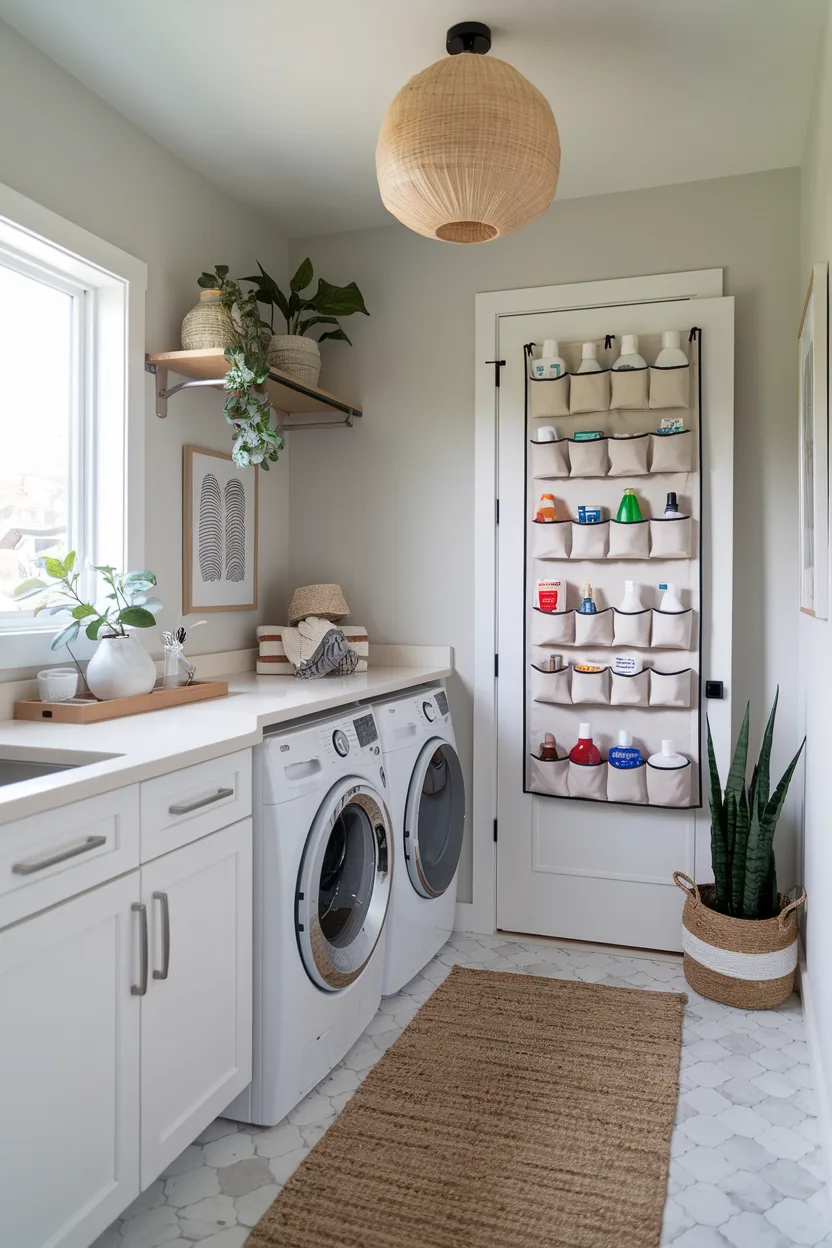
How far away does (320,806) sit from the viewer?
2.04m

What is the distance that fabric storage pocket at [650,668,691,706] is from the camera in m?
2.78

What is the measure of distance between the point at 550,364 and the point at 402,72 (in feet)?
3.24

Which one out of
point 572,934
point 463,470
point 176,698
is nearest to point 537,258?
point 463,470

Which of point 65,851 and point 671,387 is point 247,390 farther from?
point 65,851

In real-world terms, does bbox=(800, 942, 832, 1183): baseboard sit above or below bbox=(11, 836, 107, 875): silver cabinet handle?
below

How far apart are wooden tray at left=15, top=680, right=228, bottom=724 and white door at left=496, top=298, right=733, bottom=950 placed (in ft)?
4.02

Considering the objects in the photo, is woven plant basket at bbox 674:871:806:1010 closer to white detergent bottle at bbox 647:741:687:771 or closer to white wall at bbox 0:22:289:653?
white detergent bottle at bbox 647:741:687:771

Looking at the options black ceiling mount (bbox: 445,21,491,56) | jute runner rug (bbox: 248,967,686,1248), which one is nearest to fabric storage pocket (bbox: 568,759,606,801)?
jute runner rug (bbox: 248,967,686,1248)

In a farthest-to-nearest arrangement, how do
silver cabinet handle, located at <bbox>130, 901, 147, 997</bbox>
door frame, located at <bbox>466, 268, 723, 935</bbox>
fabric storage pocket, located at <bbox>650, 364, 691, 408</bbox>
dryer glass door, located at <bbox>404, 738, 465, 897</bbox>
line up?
door frame, located at <bbox>466, 268, 723, 935</bbox> → fabric storage pocket, located at <bbox>650, 364, 691, 408</bbox> → dryer glass door, located at <bbox>404, 738, 465, 897</bbox> → silver cabinet handle, located at <bbox>130, 901, 147, 997</bbox>

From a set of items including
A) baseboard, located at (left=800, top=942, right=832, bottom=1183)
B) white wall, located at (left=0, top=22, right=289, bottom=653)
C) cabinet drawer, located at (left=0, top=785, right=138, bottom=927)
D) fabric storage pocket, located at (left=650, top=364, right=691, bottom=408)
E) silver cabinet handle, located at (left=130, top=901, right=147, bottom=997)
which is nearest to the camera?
cabinet drawer, located at (left=0, top=785, right=138, bottom=927)

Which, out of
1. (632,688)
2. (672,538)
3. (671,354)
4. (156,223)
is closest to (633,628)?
(632,688)

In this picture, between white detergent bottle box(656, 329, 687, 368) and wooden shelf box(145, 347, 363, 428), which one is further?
white detergent bottle box(656, 329, 687, 368)

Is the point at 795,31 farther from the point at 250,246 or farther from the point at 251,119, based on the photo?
the point at 250,246

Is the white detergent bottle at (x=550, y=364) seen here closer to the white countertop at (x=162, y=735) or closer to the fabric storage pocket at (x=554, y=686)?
the fabric storage pocket at (x=554, y=686)
